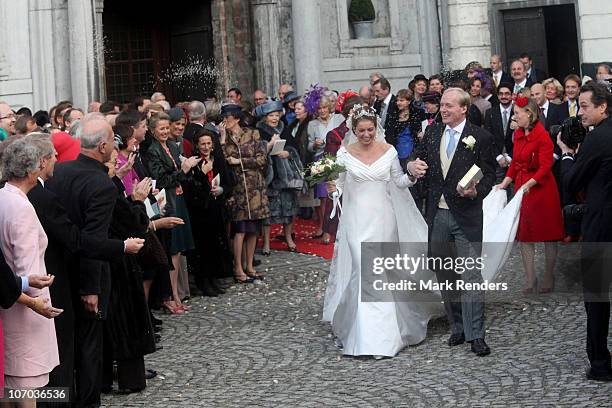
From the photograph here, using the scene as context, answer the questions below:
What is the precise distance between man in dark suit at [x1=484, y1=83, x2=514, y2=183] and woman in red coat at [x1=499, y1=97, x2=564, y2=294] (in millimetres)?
2448

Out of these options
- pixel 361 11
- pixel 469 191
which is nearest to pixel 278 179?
pixel 469 191

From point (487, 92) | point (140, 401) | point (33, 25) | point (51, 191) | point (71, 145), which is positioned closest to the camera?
point (51, 191)

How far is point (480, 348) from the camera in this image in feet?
32.8

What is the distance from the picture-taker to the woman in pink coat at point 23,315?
293 inches

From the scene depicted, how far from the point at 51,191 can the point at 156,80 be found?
14168 mm

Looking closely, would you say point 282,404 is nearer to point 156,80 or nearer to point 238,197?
point 238,197

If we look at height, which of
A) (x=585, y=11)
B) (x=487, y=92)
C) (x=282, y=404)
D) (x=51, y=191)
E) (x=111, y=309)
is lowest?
(x=282, y=404)

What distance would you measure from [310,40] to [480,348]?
445 inches

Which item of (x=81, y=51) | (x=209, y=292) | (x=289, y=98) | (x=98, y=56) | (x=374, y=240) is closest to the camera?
(x=374, y=240)

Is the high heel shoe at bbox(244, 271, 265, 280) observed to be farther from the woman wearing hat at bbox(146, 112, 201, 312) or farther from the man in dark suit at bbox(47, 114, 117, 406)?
the man in dark suit at bbox(47, 114, 117, 406)

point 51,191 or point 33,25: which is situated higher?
point 33,25

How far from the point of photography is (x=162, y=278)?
40.9 feet

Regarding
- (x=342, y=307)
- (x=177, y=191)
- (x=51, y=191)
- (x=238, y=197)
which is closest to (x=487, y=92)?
(x=238, y=197)

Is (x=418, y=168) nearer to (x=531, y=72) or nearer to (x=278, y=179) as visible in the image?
(x=278, y=179)
